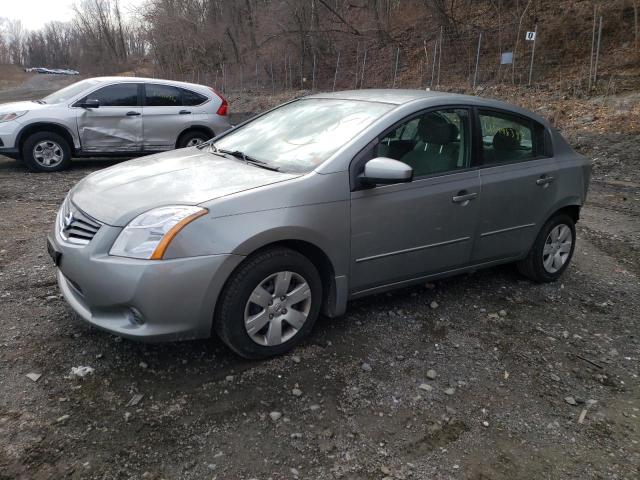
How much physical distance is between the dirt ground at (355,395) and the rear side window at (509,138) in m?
1.17

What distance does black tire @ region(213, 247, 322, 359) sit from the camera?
3139 millimetres

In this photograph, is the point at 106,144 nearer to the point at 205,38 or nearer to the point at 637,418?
the point at 637,418

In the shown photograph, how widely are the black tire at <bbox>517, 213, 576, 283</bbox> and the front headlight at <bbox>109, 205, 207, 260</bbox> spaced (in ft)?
9.99

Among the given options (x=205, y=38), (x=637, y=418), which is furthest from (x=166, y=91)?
(x=205, y=38)

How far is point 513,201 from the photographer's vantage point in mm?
4359

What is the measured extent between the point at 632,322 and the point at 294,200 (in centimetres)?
293

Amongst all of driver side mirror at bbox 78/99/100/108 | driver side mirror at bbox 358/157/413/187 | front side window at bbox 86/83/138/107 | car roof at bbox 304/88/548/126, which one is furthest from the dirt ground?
front side window at bbox 86/83/138/107

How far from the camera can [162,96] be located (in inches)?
384

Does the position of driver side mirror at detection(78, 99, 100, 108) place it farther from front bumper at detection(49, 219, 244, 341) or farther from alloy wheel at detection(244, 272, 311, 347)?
alloy wheel at detection(244, 272, 311, 347)

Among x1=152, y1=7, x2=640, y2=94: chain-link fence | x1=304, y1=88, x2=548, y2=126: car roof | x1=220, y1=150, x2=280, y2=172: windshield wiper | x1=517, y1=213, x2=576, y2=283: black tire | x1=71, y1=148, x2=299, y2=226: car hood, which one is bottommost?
x1=517, y1=213, x2=576, y2=283: black tire

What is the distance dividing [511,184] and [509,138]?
42cm

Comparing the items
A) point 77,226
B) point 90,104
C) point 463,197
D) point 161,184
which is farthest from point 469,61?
point 77,226

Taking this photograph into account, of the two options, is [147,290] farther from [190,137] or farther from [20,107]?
[190,137]

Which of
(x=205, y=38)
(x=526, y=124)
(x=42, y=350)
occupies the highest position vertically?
(x=205, y=38)
